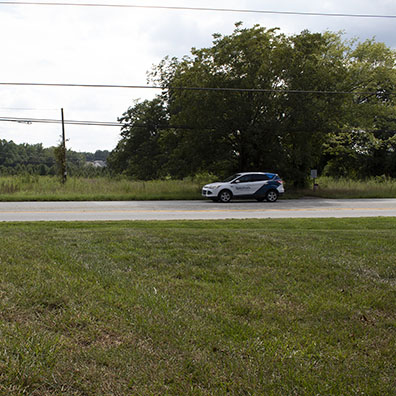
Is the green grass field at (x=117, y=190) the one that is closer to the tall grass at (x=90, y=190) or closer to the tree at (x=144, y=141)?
the tall grass at (x=90, y=190)

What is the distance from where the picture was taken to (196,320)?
3.51 meters

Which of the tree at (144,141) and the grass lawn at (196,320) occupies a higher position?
the tree at (144,141)

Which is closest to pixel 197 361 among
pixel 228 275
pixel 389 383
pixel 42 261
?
pixel 389 383

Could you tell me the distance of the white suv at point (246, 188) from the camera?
20.0 metres

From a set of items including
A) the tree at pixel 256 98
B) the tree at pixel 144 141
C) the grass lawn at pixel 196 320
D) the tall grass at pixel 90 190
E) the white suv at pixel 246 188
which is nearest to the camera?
the grass lawn at pixel 196 320

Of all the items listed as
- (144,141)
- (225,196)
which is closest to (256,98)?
(225,196)

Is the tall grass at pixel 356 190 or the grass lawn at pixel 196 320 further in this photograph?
the tall grass at pixel 356 190

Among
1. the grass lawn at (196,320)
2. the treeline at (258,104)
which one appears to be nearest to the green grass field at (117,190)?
the treeline at (258,104)

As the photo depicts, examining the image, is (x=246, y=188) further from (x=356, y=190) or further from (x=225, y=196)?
(x=356, y=190)

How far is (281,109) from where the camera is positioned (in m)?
24.4

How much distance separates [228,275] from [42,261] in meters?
2.54

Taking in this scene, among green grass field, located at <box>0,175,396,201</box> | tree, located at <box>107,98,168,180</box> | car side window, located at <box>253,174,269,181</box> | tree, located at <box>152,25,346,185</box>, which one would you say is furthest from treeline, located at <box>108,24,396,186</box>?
tree, located at <box>107,98,168,180</box>

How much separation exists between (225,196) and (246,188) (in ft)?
4.08

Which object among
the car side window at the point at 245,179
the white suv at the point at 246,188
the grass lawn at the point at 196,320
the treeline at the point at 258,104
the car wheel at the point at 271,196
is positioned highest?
the treeline at the point at 258,104
